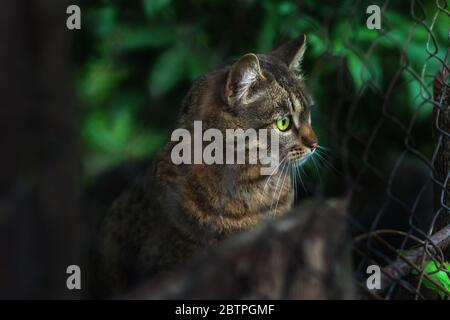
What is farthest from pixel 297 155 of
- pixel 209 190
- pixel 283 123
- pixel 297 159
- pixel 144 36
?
pixel 144 36

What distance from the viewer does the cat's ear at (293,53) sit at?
9.57ft

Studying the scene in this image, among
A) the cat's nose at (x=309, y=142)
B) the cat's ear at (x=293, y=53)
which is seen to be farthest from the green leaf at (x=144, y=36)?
the cat's nose at (x=309, y=142)

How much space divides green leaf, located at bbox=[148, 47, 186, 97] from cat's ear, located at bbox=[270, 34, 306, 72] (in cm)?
100

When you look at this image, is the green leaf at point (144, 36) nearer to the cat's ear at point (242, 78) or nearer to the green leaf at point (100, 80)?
the green leaf at point (100, 80)

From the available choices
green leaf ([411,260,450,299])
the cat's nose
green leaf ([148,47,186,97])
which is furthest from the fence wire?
green leaf ([148,47,186,97])

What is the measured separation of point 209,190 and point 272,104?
0.39 metres

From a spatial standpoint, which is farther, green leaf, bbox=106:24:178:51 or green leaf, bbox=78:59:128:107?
green leaf, bbox=78:59:128:107

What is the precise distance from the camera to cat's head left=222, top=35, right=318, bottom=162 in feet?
8.80

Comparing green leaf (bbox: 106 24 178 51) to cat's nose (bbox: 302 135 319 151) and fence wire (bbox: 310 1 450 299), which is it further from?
cat's nose (bbox: 302 135 319 151)

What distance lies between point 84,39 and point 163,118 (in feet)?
1.96

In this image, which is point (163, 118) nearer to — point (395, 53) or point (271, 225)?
point (395, 53)
